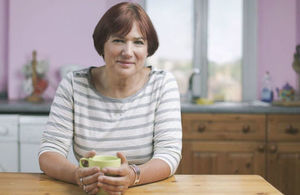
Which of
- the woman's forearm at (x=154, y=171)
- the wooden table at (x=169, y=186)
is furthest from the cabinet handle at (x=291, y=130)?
the woman's forearm at (x=154, y=171)

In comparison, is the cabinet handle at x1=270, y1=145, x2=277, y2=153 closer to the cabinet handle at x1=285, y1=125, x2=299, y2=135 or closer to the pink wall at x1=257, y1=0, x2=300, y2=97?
the cabinet handle at x1=285, y1=125, x2=299, y2=135

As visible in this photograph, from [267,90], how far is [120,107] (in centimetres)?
198

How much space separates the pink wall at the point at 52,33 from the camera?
336 cm

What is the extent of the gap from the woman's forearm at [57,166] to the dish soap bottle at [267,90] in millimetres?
2195

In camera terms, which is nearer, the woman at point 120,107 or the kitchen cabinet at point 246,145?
the woman at point 120,107

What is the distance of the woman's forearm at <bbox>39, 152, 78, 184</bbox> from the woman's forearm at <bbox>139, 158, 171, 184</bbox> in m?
0.21

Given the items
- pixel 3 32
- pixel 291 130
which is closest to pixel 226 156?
pixel 291 130

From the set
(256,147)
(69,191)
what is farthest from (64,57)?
(69,191)

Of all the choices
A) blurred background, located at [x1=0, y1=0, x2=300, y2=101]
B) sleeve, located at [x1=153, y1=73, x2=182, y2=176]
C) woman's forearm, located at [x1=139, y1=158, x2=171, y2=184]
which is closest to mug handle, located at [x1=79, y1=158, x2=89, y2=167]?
woman's forearm, located at [x1=139, y1=158, x2=171, y2=184]

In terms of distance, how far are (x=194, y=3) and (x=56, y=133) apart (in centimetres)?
231

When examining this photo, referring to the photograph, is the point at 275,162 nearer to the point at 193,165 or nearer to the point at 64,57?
the point at 193,165

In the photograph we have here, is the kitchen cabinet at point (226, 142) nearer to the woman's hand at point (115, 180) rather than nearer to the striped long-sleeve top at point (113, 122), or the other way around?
the striped long-sleeve top at point (113, 122)

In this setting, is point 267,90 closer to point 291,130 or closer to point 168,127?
point 291,130

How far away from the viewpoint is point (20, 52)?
11.1ft
